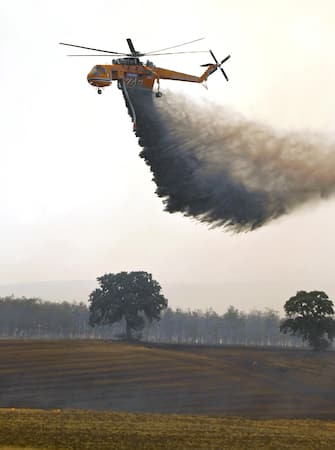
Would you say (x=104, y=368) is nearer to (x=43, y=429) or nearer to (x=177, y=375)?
(x=177, y=375)

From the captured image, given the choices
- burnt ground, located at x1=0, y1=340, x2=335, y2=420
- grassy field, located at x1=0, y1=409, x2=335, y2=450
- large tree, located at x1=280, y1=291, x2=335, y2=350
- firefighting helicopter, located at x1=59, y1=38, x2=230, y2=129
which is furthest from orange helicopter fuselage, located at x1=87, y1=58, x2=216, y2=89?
large tree, located at x1=280, y1=291, x2=335, y2=350

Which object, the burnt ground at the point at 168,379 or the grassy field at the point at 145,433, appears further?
the burnt ground at the point at 168,379

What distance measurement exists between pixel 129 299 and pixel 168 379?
159 ft

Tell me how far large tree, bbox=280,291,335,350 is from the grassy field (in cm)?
5787

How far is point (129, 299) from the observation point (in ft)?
404

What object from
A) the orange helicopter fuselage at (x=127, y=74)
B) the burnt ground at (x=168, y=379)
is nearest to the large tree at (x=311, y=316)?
the burnt ground at (x=168, y=379)

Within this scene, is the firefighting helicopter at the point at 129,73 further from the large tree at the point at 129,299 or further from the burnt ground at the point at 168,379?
the large tree at the point at 129,299

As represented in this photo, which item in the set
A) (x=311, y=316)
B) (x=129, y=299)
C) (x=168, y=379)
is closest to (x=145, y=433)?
(x=168, y=379)

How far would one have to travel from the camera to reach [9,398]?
6456 centimetres

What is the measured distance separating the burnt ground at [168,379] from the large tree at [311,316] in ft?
14.6

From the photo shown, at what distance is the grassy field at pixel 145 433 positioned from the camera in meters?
31.5

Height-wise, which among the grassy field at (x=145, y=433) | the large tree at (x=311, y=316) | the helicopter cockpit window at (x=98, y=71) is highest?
the helicopter cockpit window at (x=98, y=71)

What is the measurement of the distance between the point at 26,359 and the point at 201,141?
42085 mm

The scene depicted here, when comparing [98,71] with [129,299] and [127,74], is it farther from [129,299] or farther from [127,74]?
[129,299]
